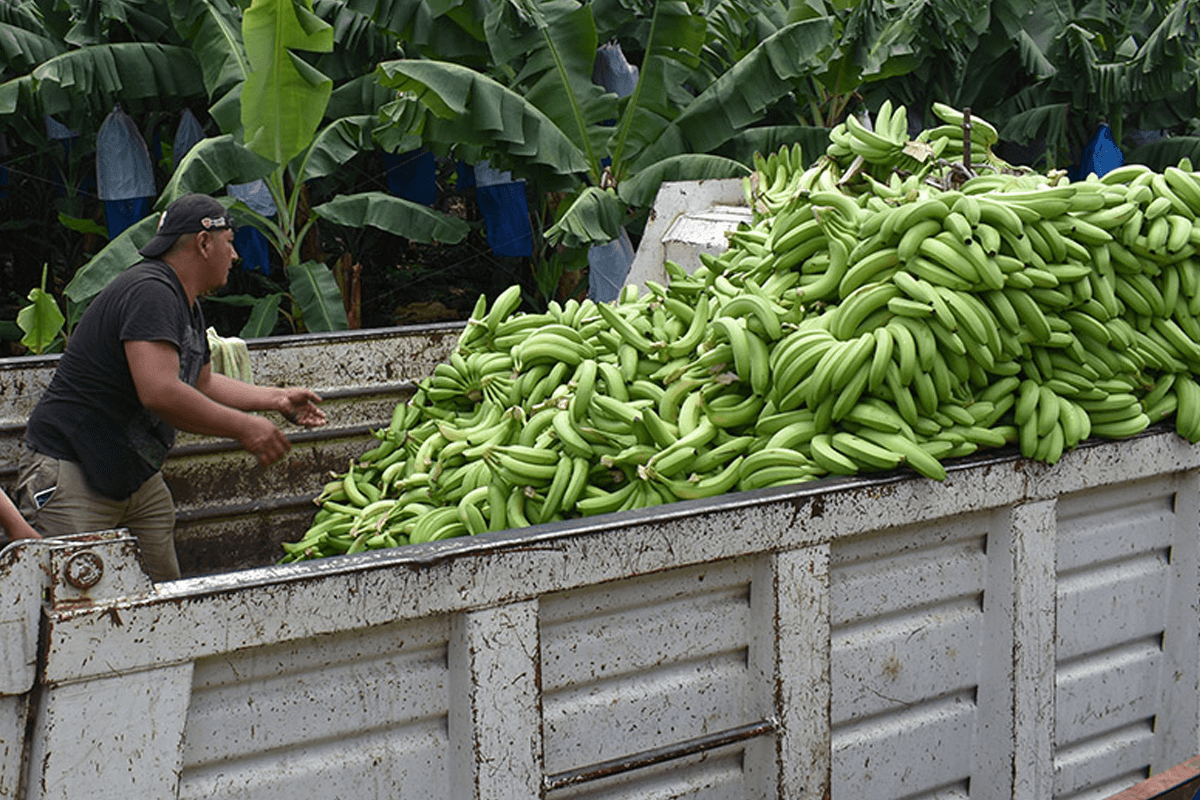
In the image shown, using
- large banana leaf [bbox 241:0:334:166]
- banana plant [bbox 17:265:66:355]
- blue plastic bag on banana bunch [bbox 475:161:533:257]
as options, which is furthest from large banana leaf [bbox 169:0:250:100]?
blue plastic bag on banana bunch [bbox 475:161:533:257]

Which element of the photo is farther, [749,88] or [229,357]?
[749,88]

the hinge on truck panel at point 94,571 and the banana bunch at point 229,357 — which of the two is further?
the banana bunch at point 229,357

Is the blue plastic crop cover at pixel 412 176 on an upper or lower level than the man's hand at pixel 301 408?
upper

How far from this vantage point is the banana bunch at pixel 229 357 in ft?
13.3

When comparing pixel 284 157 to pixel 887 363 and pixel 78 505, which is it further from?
pixel 887 363

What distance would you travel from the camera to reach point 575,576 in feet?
6.89

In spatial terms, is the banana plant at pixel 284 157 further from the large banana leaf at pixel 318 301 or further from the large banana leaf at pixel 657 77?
the large banana leaf at pixel 657 77

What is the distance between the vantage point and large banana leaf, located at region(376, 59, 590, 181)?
25.5 ft

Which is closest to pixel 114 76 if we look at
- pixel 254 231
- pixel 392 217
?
pixel 254 231

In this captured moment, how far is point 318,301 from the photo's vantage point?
27.9 ft

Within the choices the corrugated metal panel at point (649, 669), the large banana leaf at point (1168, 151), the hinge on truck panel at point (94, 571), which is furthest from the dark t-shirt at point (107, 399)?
the large banana leaf at point (1168, 151)

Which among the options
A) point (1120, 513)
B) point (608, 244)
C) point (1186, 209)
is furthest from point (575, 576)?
point (608, 244)

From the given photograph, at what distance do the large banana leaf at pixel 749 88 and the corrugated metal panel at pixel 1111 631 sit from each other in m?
6.45

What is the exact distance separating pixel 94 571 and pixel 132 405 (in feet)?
6.16
